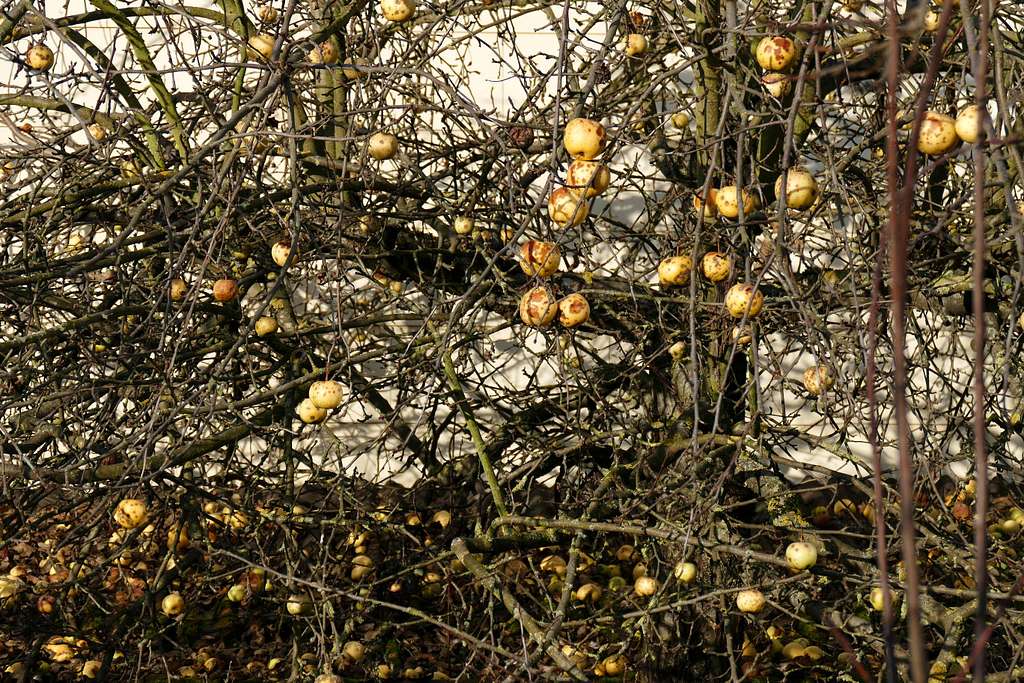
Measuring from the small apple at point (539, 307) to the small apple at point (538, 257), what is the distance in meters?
0.04

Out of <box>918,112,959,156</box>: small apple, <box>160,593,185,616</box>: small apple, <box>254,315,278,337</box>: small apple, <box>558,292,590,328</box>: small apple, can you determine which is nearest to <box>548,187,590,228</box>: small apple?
<box>558,292,590,328</box>: small apple

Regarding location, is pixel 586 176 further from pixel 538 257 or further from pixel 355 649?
pixel 355 649

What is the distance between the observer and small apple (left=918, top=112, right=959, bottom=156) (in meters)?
2.16

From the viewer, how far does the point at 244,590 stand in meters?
3.91

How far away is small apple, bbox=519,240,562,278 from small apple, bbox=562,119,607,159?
338 millimetres

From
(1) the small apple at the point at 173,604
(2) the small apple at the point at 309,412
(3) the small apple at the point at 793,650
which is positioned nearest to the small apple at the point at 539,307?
(2) the small apple at the point at 309,412

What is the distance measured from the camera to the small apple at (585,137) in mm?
2080

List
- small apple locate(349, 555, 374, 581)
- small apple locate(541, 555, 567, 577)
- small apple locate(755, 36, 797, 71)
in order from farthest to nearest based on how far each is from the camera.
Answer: small apple locate(541, 555, 567, 577) < small apple locate(349, 555, 374, 581) < small apple locate(755, 36, 797, 71)

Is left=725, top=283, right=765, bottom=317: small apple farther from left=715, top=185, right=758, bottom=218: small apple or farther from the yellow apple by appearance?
the yellow apple

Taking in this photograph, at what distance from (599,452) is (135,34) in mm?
2011

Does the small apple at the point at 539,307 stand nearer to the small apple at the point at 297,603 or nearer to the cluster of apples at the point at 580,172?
the cluster of apples at the point at 580,172

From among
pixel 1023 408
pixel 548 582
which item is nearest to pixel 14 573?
pixel 548 582

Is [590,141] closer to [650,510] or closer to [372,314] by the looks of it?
[650,510]

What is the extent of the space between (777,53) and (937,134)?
37cm
